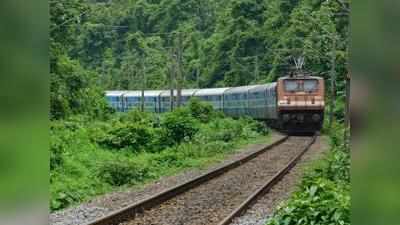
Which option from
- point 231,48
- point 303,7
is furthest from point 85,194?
point 231,48

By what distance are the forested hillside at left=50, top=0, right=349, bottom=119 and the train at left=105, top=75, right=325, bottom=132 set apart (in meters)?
1.03

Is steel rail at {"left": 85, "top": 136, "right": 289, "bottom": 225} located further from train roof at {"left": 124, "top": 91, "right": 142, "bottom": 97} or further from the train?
train roof at {"left": 124, "top": 91, "right": 142, "bottom": 97}

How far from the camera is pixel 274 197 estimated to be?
8461 mm

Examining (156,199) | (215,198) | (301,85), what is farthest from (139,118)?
(156,199)

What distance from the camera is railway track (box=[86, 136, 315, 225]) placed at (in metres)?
6.91

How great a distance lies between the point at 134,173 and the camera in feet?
34.6

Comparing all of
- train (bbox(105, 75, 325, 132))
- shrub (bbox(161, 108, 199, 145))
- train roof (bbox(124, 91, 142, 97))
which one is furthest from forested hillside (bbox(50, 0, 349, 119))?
shrub (bbox(161, 108, 199, 145))

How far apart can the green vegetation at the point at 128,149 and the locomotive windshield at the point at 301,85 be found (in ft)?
6.99
